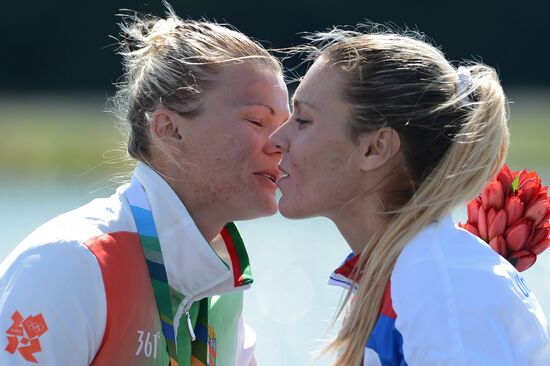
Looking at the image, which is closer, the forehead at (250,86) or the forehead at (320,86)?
the forehead at (320,86)

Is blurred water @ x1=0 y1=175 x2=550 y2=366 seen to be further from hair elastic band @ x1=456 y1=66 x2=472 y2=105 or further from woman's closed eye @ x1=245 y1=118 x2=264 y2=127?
hair elastic band @ x1=456 y1=66 x2=472 y2=105

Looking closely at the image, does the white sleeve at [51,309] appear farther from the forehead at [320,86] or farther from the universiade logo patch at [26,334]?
the forehead at [320,86]

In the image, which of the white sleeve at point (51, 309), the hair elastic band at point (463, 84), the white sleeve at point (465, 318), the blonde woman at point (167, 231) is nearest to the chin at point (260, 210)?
the blonde woman at point (167, 231)

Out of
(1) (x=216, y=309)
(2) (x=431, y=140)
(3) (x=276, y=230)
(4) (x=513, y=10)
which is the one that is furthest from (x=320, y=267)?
(4) (x=513, y=10)

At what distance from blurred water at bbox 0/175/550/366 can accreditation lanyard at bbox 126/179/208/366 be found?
10.3 ft

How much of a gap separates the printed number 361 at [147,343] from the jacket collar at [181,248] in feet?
0.65

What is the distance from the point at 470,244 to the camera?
8.52ft

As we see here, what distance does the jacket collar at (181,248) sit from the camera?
10.2 feet

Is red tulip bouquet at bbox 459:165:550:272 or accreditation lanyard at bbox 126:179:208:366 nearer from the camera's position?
accreditation lanyard at bbox 126:179:208:366

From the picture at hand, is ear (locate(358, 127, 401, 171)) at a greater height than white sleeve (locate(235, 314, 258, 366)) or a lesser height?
greater

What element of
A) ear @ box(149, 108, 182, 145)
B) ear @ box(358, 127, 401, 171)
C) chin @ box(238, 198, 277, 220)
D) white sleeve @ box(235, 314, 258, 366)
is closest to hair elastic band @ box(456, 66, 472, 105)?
ear @ box(358, 127, 401, 171)

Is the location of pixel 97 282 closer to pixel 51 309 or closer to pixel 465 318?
→ pixel 51 309

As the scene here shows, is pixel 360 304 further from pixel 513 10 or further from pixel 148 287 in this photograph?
pixel 513 10

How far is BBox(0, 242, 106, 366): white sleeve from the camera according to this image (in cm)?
276
